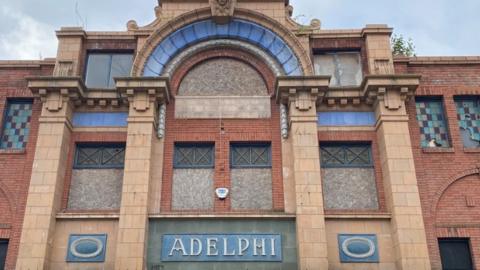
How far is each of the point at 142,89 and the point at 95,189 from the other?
3568mm

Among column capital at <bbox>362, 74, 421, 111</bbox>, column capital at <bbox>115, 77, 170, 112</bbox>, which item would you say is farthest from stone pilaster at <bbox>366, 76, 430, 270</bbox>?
column capital at <bbox>115, 77, 170, 112</bbox>

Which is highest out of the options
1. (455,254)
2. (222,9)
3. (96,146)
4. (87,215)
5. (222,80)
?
(222,9)

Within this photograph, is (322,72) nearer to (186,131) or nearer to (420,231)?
(186,131)

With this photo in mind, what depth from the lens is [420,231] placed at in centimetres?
1517

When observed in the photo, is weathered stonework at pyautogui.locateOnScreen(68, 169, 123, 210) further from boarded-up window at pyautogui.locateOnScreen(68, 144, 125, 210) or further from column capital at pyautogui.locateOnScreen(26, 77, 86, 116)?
column capital at pyautogui.locateOnScreen(26, 77, 86, 116)

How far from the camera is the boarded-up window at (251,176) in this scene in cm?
1644

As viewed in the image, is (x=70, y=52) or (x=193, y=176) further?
(x=70, y=52)

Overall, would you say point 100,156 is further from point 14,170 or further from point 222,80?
point 222,80

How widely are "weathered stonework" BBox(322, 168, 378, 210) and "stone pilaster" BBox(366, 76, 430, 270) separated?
20.6 inches

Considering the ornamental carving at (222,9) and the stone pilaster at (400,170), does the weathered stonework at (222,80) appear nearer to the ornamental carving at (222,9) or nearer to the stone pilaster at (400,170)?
the ornamental carving at (222,9)

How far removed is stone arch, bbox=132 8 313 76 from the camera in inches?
709

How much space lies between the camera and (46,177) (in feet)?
52.4

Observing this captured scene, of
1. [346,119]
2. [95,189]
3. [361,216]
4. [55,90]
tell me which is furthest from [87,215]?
[346,119]

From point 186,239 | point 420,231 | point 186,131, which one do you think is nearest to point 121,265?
point 186,239
